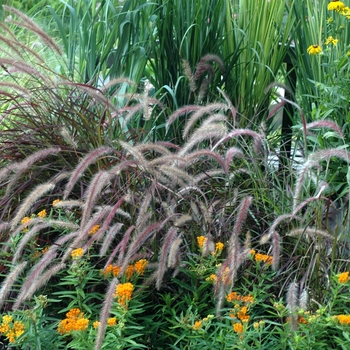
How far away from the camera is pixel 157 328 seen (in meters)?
2.48

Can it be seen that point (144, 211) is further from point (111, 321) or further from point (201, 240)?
point (111, 321)

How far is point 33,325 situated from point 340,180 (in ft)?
5.48

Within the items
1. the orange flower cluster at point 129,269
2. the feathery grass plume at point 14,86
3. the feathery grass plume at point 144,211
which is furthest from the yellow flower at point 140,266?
the feathery grass plume at point 14,86

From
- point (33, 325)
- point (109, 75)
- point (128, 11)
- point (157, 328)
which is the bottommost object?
point (157, 328)

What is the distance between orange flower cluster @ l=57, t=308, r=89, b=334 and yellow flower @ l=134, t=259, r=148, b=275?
9.6 inches

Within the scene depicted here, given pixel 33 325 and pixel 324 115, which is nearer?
pixel 33 325

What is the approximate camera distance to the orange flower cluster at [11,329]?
7.07 ft

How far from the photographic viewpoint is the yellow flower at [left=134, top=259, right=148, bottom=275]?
2381 millimetres

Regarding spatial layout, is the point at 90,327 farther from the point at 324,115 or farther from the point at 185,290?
the point at 324,115

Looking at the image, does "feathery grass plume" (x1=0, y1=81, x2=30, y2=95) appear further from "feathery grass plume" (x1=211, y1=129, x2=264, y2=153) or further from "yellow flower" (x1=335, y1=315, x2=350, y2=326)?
"yellow flower" (x1=335, y1=315, x2=350, y2=326)

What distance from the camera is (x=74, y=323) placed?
215 centimetres

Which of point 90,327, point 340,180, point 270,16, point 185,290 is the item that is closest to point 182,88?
point 270,16

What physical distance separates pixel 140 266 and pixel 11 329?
460mm

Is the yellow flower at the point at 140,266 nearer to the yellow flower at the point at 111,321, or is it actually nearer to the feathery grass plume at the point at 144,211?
the feathery grass plume at the point at 144,211
